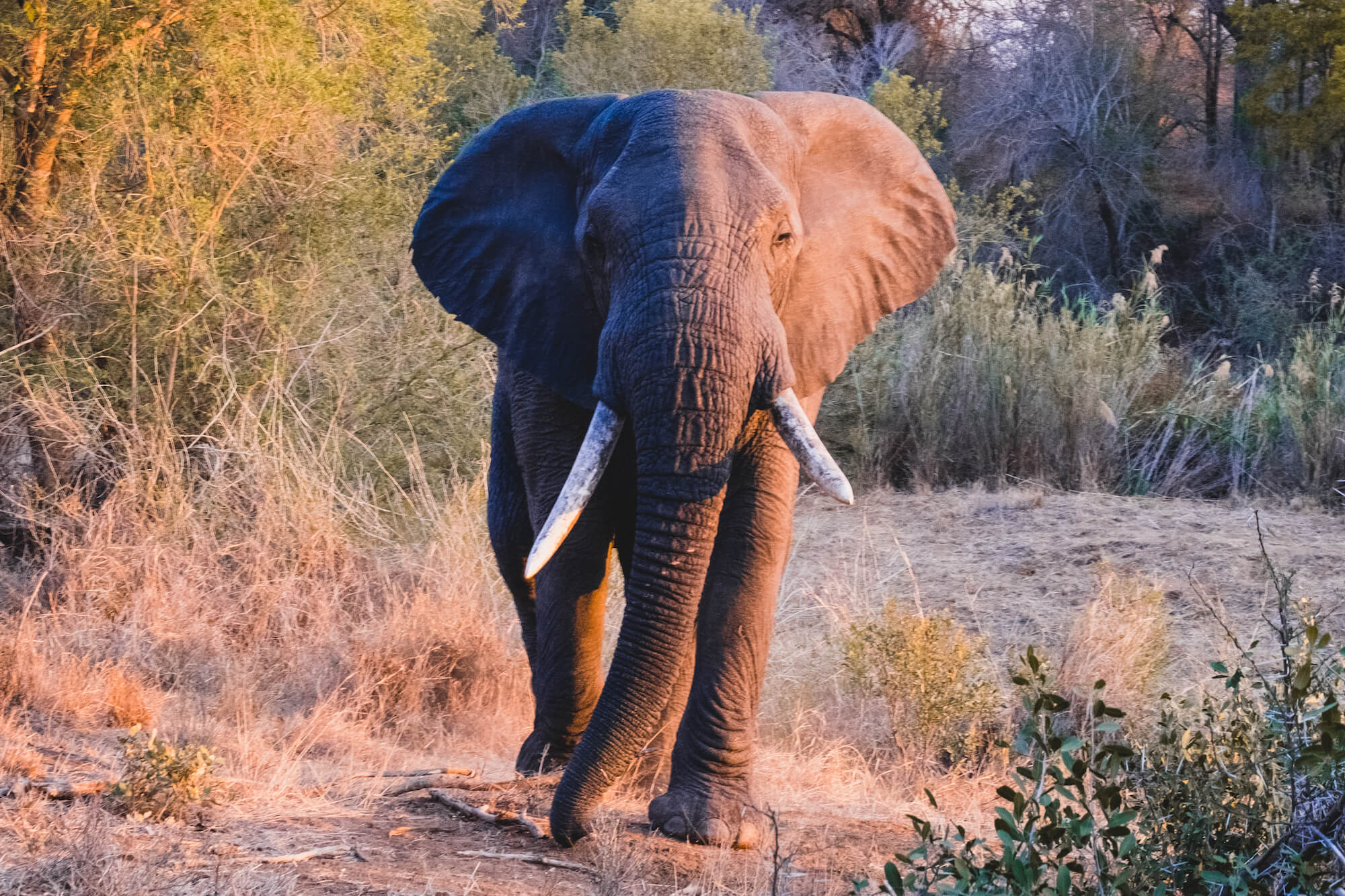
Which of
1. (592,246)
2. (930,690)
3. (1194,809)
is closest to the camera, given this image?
(1194,809)

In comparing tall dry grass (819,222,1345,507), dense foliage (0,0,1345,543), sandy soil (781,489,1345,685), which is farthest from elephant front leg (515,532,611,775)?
tall dry grass (819,222,1345,507)

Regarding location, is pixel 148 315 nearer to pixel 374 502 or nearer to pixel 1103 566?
pixel 374 502

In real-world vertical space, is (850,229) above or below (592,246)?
above

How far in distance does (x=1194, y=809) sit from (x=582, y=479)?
180cm

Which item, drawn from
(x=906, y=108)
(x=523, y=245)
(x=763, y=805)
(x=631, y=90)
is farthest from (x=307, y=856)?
(x=906, y=108)

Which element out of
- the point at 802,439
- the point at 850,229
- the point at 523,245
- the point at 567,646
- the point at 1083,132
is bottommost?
the point at 567,646

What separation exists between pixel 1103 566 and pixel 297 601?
15.9 ft

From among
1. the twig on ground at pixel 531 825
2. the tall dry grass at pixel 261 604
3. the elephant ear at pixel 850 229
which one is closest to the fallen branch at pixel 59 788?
the tall dry grass at pixel 261 604

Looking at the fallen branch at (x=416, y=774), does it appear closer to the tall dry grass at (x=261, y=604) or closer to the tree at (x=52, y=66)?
the tall dry grass at (x=261, y=604)

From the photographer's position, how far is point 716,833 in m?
4.09

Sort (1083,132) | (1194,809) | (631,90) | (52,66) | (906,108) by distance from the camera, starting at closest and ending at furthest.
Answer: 1. (1194,809)
2. (52,66)
3. (631,90)
4. (906,108)
5. (1083,132)

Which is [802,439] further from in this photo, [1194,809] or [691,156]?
[1194,809]

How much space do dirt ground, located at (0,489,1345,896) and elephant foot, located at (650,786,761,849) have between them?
0.06 meters

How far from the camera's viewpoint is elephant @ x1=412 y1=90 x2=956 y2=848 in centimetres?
389
